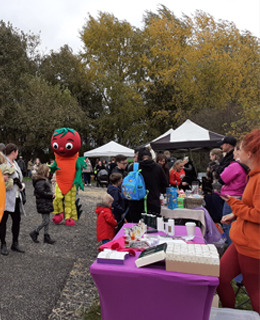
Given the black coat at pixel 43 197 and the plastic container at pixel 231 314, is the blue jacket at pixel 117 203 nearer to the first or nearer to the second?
the black coat at pixel 43 197

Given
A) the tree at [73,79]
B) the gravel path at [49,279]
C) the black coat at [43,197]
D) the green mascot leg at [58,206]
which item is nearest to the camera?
the gravel path at [49,279]

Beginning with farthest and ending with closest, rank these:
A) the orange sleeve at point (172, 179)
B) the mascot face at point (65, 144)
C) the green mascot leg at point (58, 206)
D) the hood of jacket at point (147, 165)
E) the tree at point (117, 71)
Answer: the tree at point (117, 71) → the mascot face at point (65, 144) → the green mascot leg at point (58, 206) → the orange sleeve at point (172, 179) → the hood of jacket at point (147, 165)

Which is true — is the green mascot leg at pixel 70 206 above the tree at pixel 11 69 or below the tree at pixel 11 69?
below

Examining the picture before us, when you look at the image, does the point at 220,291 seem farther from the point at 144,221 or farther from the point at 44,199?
the point at 44,199

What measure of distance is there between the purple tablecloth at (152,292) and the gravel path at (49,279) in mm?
1109

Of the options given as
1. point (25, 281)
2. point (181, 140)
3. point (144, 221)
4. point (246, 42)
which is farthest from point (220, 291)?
point (246, 42)

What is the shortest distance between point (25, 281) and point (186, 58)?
65.8 feet

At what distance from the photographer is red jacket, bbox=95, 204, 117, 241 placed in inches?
182

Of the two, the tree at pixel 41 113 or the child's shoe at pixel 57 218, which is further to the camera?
the tree at pixel 41 113

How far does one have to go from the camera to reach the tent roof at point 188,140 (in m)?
8.72

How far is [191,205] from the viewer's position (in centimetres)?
515

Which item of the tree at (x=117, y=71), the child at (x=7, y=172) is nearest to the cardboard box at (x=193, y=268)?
the child at (x=7, y=172)

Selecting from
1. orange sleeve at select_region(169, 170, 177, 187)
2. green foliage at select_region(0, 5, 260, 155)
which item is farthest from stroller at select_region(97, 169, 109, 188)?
orange sleeve at select_region(169, 170, 177, 187)

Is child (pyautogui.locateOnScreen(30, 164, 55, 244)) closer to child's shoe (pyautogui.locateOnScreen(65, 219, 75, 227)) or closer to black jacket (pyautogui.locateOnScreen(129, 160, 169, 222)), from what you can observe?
black jacket (pyautogui.locateOnScreen(129, 160, 169, 222))
